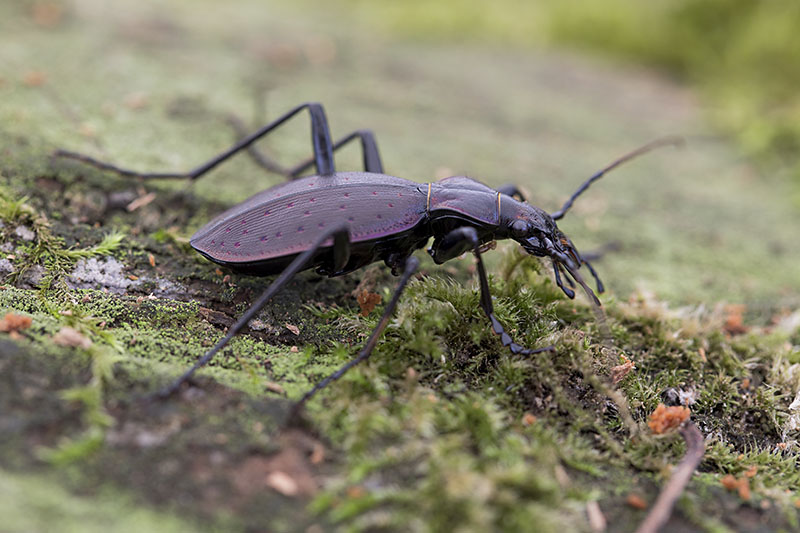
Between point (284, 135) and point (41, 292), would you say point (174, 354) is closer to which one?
point (41, 292)

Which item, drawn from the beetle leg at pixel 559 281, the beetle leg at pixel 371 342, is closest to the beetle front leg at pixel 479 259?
the beetle leg at pixel 371 342

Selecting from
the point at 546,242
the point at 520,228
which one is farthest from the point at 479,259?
the point at 546,242

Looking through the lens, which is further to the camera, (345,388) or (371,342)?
(371,342)

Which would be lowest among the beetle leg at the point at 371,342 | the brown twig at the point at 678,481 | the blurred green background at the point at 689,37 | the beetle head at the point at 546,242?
the brown twig at the point at 678,481

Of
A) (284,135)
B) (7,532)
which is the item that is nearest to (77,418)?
(7,532)

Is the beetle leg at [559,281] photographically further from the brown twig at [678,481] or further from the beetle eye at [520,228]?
the brown twig at [678,481]

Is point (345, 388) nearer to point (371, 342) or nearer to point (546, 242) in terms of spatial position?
point (371, 342)
